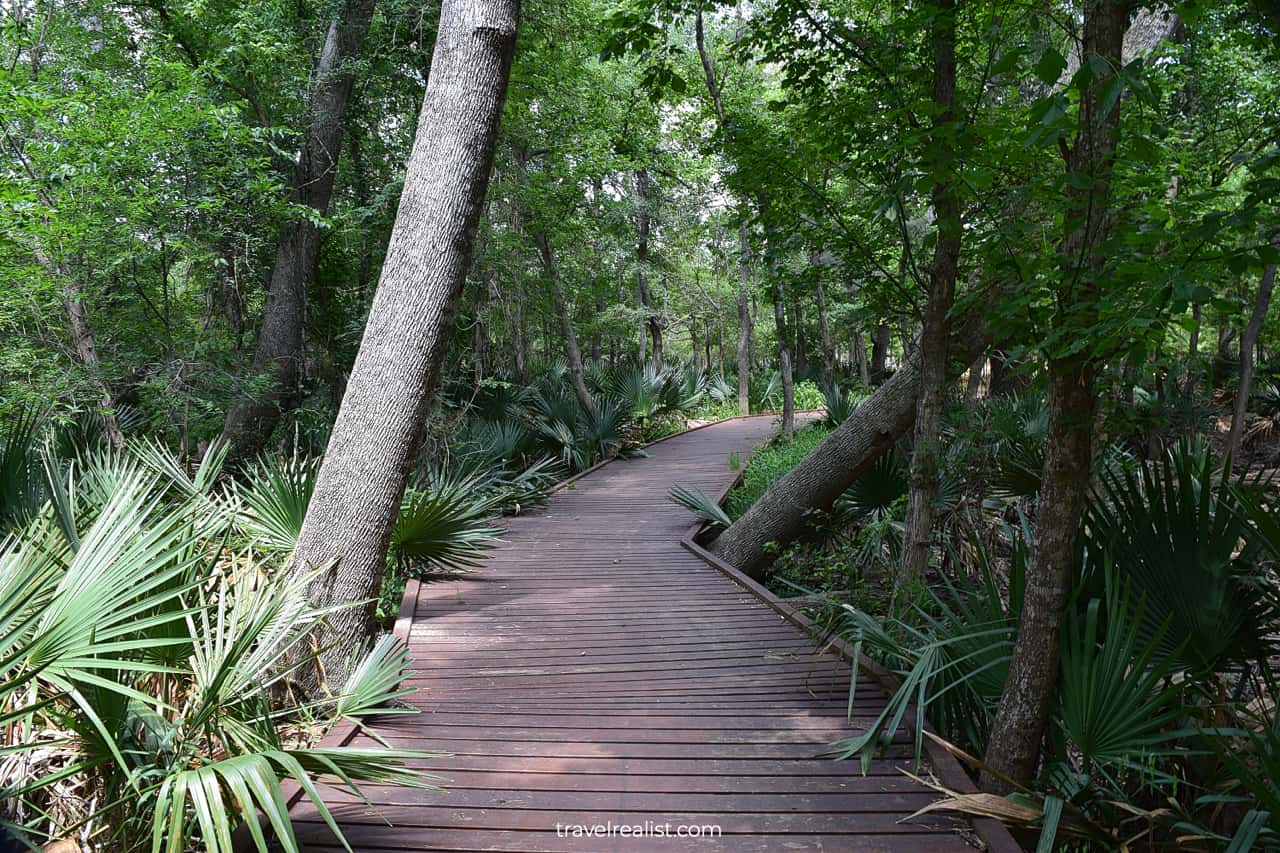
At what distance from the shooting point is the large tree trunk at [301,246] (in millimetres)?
9523

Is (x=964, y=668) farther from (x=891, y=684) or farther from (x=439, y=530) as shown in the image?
(x=439, y=530)

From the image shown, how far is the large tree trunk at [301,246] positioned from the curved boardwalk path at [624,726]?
4.56m

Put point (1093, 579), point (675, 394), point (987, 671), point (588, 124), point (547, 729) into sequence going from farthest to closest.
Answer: point (675, 394)
point (588, 124)
point (547, 729)
point (987, 671)
point (1093, 579)

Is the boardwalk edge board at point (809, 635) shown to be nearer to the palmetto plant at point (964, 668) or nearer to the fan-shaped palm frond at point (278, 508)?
the palmetto plant at point (964, 668)

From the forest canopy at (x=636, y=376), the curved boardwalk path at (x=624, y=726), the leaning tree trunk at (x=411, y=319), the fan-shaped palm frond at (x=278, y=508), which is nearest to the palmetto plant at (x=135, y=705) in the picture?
the forest canopy at (x=636, y=376)

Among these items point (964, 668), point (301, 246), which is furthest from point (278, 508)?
point (301, 246)

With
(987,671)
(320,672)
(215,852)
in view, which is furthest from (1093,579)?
(320,672)

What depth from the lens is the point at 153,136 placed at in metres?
7.04

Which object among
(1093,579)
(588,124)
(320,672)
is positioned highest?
(588,124)

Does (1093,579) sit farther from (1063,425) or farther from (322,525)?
(322,525)

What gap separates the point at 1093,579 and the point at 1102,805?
88cm

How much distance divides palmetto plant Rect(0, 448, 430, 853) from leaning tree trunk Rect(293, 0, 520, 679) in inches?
30.3

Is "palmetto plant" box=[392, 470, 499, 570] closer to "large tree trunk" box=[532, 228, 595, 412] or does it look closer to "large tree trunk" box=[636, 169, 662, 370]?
"large tree trunk" box=[532, 228, 595, 412]

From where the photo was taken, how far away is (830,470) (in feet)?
23.6
